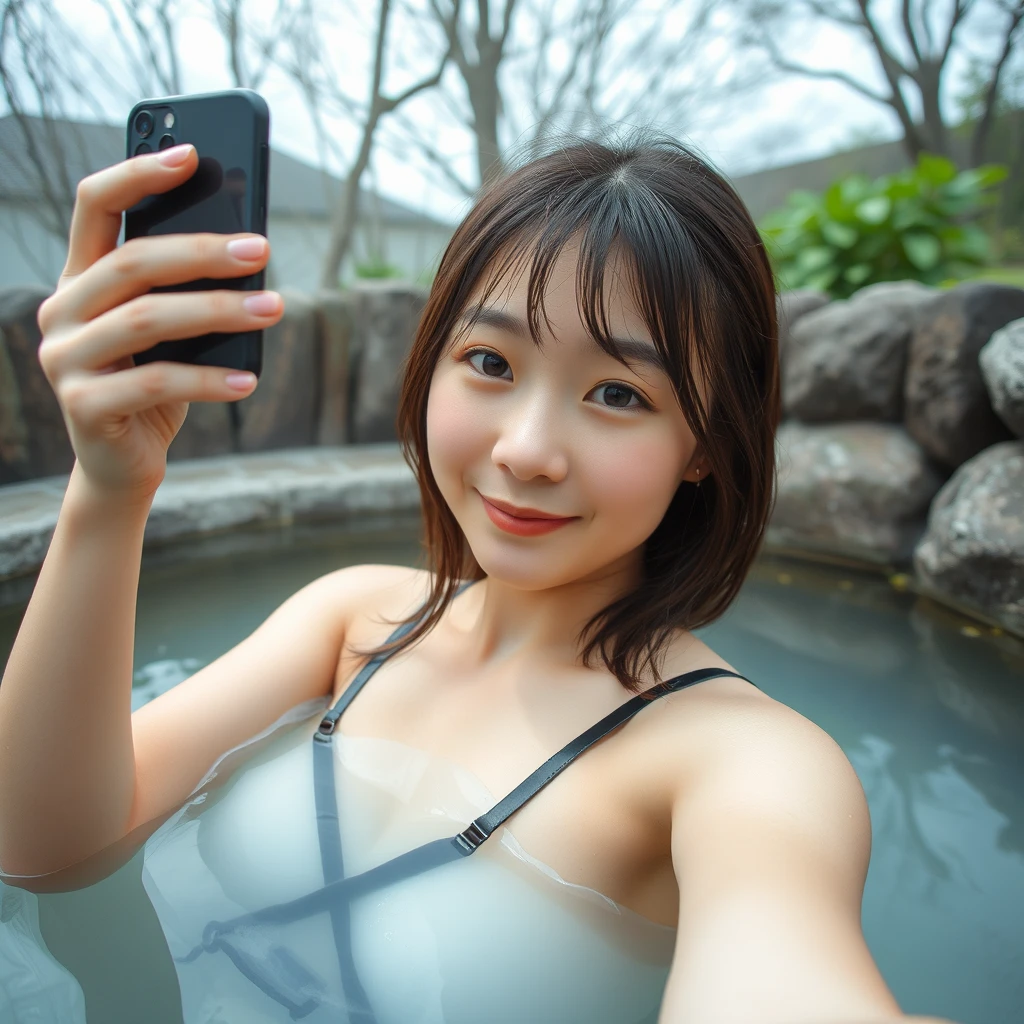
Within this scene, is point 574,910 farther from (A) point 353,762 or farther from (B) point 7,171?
(B) point 7,171

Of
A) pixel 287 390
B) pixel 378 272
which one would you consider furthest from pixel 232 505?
pixel 378 272

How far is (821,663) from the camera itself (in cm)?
283

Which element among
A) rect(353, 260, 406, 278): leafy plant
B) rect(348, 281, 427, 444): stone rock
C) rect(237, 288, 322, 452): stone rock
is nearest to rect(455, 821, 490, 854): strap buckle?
rect(237, 288, 322, 452): stone rock

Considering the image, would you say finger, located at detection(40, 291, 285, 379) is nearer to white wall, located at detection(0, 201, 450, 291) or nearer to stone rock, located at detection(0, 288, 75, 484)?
stone rock, located at detection(0, 288, 75, 484)

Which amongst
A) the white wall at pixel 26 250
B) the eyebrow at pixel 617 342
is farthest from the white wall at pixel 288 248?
the eyebrow at pixel 617 342

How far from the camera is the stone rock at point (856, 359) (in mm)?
4051

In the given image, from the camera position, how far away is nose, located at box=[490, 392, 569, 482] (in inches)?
44.3

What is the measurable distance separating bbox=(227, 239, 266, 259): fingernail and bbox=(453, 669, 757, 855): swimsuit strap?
86cm

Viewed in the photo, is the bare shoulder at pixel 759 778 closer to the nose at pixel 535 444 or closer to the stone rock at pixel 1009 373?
the nose at pixel 535 444

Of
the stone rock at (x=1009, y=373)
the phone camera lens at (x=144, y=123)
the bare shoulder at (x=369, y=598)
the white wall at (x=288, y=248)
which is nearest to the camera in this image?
the phone camera lens at (x=144, y=123)

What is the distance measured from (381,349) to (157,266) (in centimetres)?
459

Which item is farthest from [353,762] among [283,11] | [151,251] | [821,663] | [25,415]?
[283,11]

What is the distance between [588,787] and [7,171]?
5.11 meters

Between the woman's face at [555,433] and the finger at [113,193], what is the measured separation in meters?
0.47
